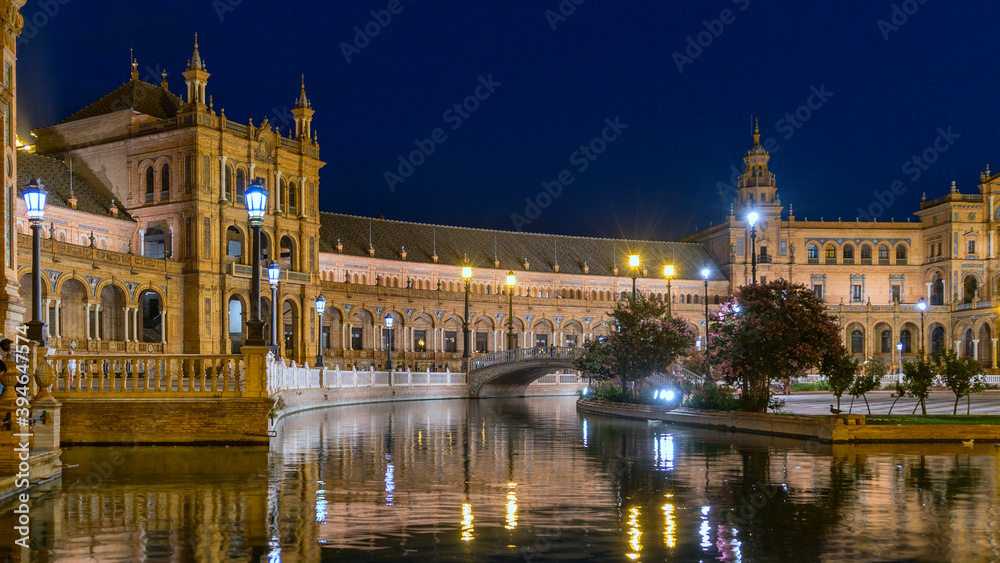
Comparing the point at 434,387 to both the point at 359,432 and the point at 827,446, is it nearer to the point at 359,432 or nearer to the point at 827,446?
the point at 359,432

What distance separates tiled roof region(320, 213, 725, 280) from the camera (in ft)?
274

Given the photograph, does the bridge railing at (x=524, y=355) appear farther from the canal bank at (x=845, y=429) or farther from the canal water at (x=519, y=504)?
the canal water at (x=519, y=504)

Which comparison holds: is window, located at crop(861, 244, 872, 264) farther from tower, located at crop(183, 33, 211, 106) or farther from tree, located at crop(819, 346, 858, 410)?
tree, located at crop(819, 346, 858, 410)

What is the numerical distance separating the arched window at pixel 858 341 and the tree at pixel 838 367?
7902cm

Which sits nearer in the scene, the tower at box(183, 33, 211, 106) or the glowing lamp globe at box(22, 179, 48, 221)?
the glowing lamp globe at box(22, 179, 48, 221)

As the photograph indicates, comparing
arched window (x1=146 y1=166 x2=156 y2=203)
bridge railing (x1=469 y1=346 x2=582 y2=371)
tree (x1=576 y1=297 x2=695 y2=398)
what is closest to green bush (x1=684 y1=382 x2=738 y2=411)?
tree (x1=576 y1=297 x2=695 y2=398)

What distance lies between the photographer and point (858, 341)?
101m

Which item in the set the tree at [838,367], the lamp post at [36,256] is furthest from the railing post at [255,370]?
the tree at [838,367]

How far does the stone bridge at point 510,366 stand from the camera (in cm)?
5812

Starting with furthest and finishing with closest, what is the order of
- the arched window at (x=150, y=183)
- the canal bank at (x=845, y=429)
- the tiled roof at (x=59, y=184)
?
the arched window at (x=150, y=183) < the tiled roof at (x=59, y=184) < the canal bank at (x=845, y=429)

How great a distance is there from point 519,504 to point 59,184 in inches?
2130

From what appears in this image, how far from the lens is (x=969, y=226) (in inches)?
3868

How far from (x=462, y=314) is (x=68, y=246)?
3908 cm

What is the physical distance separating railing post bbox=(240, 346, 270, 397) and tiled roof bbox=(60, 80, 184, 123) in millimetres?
47735
